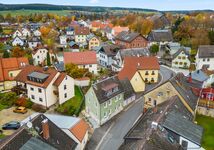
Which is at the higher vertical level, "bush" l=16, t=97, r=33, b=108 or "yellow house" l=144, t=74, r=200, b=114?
"yellow house" l=144, t=74, r=200, b=114

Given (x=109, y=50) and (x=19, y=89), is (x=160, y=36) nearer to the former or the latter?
(x=109, y=50)

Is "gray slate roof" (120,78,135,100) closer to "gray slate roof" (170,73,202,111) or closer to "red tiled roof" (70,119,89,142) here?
"gray slate roof" (170,73,202,111)

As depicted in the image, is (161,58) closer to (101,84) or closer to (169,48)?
(169,48)

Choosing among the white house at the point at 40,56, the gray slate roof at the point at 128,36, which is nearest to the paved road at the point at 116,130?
the white house at the point at 40,56

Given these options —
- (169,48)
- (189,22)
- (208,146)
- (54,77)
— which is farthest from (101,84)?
(189,22)

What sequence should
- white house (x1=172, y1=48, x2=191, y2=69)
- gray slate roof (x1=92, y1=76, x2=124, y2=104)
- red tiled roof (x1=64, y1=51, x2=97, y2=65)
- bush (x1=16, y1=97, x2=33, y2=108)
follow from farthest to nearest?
white house (x1=172, y1=48, x2=191, y2=69), red tiled roof (x1=64, y1=51, x2=97, y2=65), bush (x1=16, y1=97, x2=33, y2=108), gray slate roof (x1=92, y1=76, x2=124, y2=104)

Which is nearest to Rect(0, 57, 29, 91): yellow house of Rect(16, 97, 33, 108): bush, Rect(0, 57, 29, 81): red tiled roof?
Rect(0, 57, 29, 81): red tiled roof
